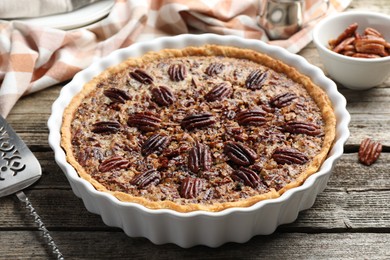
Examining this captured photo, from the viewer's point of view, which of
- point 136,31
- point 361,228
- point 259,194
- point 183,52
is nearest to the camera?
point 259,194

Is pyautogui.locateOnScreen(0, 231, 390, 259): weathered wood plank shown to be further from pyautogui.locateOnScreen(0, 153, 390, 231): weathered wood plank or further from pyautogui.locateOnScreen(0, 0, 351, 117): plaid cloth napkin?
pyautogui.locateOnScreen(0, 0, 351, 117): plaid cloth napkin

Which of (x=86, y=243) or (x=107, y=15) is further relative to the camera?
(x=107, y=15)

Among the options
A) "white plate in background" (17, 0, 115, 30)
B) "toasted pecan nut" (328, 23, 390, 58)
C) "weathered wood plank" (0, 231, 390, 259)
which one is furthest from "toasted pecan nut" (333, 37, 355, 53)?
"white plate in background" (17, 0, 115, 30)

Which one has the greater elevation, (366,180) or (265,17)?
(265,17)

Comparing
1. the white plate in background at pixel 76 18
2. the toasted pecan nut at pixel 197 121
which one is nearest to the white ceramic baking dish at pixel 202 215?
the toasted pecan nut at pixel 197 121

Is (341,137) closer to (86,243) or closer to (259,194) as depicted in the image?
(259,194)

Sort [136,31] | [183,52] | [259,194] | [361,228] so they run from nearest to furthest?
[259,194] → [361,228] → [183,52] → [136,31]

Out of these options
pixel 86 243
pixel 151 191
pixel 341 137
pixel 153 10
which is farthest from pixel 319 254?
pixel 153 10
